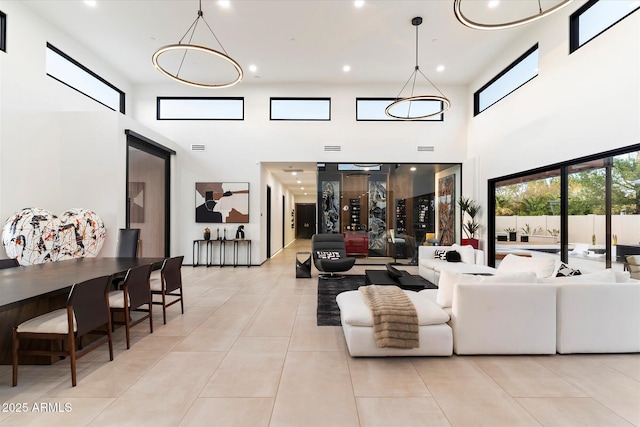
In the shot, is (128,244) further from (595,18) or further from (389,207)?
(595,18)

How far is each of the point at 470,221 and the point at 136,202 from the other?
8024mm

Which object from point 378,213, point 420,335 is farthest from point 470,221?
point 420,335

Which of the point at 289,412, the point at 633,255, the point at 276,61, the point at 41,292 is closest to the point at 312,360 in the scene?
the point at 289,412

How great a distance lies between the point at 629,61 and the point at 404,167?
4764 mm

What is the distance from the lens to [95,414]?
200 cm

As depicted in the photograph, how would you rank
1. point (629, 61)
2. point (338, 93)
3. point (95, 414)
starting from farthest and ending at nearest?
point (338, 93)
point (629, 61)
point (95, 414)

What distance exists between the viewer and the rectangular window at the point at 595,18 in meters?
3.87

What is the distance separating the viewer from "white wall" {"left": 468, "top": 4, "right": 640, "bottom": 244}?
3.83 m

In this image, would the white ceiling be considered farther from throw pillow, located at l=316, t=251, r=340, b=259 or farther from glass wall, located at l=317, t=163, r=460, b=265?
throw pillow, located at l=316, t=251, r=340, b=259

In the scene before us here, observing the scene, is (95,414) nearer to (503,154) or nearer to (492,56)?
(503,154)

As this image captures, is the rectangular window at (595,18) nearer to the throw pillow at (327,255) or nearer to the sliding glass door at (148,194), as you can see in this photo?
the throw pillow at (327,255)

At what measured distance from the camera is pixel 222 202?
8.05 m

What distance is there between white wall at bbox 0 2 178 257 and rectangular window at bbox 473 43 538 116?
790 cm

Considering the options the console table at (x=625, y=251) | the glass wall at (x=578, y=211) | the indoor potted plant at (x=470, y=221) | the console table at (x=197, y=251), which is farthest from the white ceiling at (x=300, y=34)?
the console table at (x=197, y=251)
